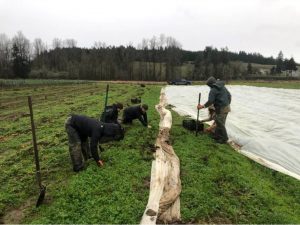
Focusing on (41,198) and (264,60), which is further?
(264,60)

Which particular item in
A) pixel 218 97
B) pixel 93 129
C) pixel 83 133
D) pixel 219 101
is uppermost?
pixel 218 97

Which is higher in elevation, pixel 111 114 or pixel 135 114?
pixel 111 114

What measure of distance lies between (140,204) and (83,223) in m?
1.39

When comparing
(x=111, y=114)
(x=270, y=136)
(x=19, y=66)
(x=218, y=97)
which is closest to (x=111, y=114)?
(x=111, y=114)

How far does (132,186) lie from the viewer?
8.30 metres

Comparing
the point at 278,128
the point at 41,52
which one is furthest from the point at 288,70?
the point at 278,128

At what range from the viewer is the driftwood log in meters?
6.98

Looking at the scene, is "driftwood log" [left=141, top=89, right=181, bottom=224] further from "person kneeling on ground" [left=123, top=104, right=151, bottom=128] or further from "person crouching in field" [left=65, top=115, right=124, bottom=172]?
"person kneeling on ground" [left=123, top=104, right=151, bottom=128]

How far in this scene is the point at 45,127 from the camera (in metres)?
15.7

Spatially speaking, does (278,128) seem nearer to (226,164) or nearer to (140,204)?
(226,164)

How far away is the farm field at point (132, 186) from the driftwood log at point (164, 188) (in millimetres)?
183

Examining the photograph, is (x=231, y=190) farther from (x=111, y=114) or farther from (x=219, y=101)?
(x=111, y=114)

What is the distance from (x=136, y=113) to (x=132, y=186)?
21.4 ft

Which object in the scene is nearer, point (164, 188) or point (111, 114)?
point (164, 188)
